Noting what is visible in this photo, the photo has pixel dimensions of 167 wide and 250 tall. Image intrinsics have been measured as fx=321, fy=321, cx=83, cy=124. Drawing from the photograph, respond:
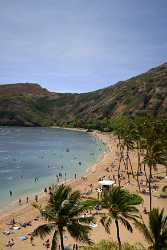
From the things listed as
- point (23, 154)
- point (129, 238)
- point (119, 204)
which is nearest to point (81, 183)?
point (129, 238)

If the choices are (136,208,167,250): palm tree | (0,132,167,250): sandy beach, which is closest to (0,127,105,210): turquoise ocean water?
(0,132,167,250): sandy beach

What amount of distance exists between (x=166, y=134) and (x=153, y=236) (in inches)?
1423

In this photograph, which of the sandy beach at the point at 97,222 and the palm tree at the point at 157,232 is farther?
the sandy beach at the point at 97,222

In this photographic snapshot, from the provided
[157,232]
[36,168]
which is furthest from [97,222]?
[36,168]

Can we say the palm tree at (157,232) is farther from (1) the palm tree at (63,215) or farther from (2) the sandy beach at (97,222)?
(2) the sandy beach at (97,222)

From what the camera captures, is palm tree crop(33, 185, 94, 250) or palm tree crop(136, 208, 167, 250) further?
palm tree crop(33, 185, 94, 250)

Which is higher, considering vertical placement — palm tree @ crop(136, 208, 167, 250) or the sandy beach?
palm tree @ crop(136, 208, 167, 250)

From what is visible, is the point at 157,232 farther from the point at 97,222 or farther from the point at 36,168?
the point at 36,168

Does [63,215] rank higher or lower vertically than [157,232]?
higher

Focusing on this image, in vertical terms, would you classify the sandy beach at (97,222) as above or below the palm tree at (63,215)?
below

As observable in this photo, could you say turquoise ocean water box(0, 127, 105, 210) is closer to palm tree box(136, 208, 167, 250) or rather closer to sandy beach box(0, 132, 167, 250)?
sandy beach box(0, 132, 167, 250)

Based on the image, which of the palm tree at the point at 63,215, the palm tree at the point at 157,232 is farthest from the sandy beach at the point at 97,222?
the palm tree at the point at 157,232

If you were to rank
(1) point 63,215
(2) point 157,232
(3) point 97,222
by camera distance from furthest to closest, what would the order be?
(3) point 97,222
(1) point 63,215
(2) point 157,232

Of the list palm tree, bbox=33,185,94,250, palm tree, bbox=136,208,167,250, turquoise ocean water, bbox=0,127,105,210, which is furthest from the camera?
turquoise ocean water, bbox=0,127,105,210
